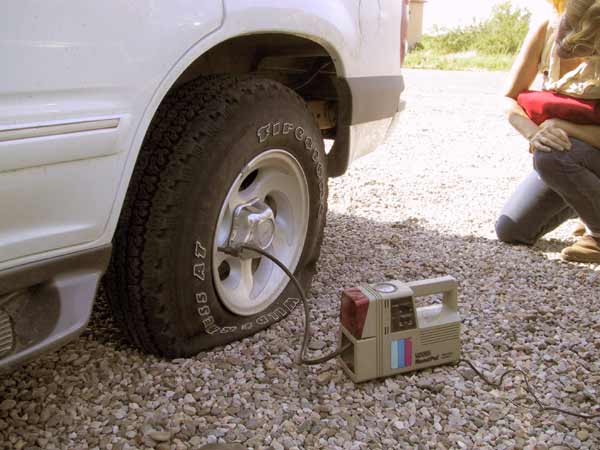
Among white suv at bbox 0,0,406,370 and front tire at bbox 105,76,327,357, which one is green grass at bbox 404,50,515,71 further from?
front tire at bbox 105,76,327,357

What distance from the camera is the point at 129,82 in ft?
4.83

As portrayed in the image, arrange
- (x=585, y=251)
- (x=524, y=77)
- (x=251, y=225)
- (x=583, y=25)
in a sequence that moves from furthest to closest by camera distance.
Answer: (x=524, y=77) → (x=585, y=251) → (x=583, y=25) → (x=251, y=225)

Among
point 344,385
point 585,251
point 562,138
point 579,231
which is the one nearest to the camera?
point 344,385

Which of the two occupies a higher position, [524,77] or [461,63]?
[524,77]

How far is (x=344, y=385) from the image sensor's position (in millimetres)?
1938

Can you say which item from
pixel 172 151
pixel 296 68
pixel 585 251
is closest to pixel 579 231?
pixel 585 251

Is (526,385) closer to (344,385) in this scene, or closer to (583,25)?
(344,385)

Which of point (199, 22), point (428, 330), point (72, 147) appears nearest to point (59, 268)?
point (72, 147)

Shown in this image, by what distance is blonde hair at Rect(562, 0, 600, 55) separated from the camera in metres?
Answer: 2.64

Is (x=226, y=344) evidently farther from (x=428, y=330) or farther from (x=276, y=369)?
(x=428, y=330)

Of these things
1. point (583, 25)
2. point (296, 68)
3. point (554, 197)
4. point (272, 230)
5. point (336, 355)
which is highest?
point (583, 25)

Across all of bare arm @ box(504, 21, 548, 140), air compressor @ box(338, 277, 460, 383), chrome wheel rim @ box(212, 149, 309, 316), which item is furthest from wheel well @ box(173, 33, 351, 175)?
bare arm @ box(504, 21, 548, 140)

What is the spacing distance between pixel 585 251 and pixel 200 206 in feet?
7.10

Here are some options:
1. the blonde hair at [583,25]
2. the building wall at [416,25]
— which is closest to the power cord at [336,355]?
the blonde hair at [583,25]
